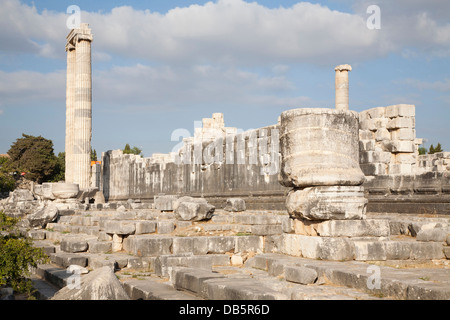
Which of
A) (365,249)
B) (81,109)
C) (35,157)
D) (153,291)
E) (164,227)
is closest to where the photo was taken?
(153,291)

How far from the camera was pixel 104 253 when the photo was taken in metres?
10.3

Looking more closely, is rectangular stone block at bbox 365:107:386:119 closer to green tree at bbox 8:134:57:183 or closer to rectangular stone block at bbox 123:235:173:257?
rectangular stone block at bbox 123:235:173:257

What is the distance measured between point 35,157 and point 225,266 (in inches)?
2095

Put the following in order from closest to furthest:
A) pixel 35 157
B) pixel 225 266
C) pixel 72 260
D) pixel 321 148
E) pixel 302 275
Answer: pixel 302 275 < pixel 321 148 < pixel 72 260 < pixel 225 266 < pixel 35 157

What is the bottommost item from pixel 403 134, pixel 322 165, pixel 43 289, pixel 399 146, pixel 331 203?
pixel 43 289

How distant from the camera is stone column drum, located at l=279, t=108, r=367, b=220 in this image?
824 cm

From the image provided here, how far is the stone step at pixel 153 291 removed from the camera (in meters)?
6.13

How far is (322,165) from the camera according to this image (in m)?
8.52

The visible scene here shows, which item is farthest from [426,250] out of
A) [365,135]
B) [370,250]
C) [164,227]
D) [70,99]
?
[70,99]

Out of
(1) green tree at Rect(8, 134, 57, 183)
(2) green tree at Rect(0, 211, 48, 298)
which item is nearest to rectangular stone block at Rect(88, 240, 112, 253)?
(2) green tree at Rect(0, 211, 48, 298)

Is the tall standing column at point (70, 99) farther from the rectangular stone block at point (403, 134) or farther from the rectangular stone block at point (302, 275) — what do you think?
the rectangular stone block at point (302, 275)

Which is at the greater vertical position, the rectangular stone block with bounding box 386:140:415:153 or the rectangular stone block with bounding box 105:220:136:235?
the rectangular stone block with bounding box 386:140:415:153

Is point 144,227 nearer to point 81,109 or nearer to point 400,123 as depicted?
point 400,123

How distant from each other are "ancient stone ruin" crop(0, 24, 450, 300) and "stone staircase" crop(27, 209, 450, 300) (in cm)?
2
